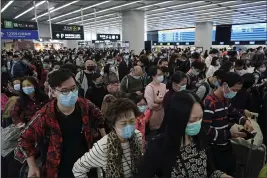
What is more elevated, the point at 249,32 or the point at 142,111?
the point at 249,32

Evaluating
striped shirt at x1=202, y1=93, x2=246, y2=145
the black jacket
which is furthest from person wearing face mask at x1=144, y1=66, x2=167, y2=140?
the black jacket

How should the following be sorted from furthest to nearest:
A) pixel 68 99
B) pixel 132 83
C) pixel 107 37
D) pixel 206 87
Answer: pixel 107 37 → pixel 132 83 → pixel 206 87 → pixel 68 99

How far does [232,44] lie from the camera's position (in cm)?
2478

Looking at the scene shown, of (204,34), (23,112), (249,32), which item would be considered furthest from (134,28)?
(23,112)

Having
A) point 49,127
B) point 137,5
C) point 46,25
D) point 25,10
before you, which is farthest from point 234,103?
point 46,25

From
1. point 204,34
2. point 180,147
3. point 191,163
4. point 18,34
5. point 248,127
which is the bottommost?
point 248,127

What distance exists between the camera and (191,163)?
1.60 m

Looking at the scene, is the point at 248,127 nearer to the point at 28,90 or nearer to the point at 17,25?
the point at 28,90

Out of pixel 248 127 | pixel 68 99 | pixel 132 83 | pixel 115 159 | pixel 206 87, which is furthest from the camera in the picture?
pixel 132 83

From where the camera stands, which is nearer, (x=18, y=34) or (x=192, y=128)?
(x=192, y=128)

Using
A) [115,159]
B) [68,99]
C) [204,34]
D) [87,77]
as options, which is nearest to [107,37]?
[204,34]

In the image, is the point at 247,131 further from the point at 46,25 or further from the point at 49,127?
the point at 46,25

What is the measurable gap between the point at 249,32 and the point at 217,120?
24763mm

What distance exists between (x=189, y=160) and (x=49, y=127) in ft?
3.93
